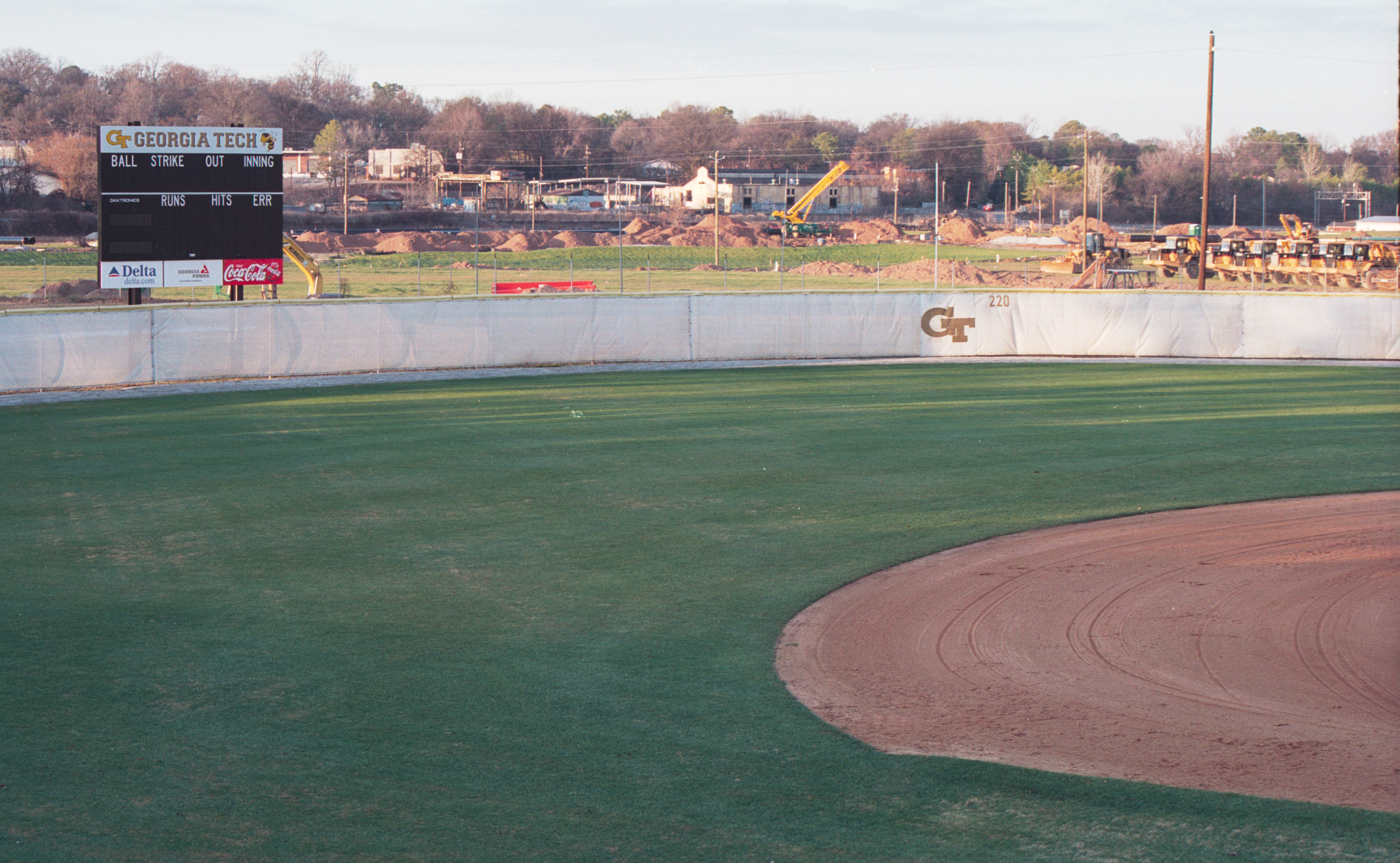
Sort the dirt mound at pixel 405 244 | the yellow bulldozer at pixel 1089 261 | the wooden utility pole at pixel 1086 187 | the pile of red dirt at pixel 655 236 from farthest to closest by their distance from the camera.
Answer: the pile of red dirt at pixel 655 236 → the dirt mound at pixel 405 244 → the wooden utility pole at pixel 1086 187 → the yellow bulldozer at pixel 1089 261

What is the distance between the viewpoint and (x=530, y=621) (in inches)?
369

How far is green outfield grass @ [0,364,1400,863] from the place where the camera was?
19.4 ft

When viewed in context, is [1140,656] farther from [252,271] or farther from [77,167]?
[77,167]

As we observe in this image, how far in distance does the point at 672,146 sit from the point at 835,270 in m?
130

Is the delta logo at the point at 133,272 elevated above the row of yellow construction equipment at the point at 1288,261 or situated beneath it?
situated beneath

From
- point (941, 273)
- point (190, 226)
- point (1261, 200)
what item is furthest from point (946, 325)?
point (1261, 200)

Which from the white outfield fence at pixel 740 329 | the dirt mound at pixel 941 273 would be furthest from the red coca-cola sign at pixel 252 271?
the dirt mound at pixel 941 273

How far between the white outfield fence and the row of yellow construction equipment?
87.3ft

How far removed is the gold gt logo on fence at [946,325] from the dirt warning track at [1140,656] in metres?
17.4

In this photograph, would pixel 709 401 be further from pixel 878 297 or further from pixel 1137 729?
pixel 1137 729

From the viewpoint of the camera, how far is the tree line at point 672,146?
140m

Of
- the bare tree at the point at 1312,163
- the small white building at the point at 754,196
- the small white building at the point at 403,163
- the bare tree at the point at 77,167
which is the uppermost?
the bare tree at the point at 1312,163

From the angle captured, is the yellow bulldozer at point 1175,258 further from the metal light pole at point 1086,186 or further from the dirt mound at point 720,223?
the dirt mound at point 720,223

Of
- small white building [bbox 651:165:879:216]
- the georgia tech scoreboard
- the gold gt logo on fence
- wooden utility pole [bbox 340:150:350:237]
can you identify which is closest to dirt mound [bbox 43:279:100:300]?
the georgia tech scoreboard
